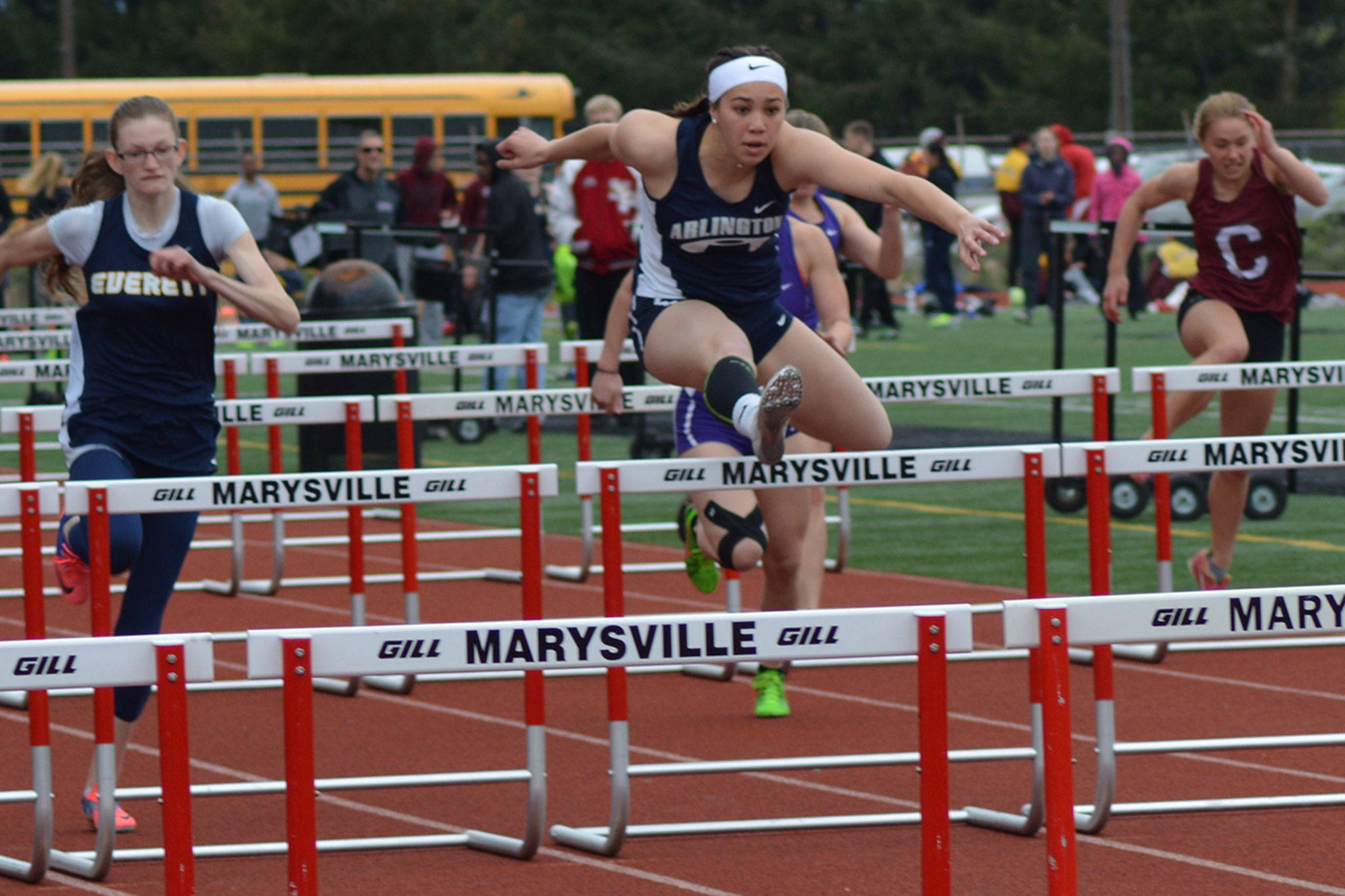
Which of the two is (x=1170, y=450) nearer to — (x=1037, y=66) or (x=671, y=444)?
(x=671, y=444)

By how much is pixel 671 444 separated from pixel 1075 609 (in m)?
9.43

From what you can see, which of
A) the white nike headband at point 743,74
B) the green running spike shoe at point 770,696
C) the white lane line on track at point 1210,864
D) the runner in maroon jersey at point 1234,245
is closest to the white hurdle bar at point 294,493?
the white nike headband at point 743,74

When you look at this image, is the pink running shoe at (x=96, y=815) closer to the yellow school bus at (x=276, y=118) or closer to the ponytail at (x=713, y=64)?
the ponytail at (x=713, y=64)

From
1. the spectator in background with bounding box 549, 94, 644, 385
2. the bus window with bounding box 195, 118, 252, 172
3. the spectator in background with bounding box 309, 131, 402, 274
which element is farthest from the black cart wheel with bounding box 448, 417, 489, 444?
the bus window with bounding box 195, 118, 252, 172

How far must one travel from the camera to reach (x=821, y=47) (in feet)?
178

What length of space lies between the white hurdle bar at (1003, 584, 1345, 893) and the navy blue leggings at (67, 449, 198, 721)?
2.70m

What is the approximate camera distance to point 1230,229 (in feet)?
28.7

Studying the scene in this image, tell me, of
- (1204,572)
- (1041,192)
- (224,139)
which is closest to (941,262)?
(1041,192)

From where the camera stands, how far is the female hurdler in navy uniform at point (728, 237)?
5680 millimetres

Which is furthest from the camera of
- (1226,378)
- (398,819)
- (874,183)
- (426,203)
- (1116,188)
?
(1116,188)

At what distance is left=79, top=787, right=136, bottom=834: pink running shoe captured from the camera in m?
5.53

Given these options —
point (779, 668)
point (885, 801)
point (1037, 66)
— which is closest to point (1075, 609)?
point (885, 801)

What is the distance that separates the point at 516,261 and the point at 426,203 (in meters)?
2.66

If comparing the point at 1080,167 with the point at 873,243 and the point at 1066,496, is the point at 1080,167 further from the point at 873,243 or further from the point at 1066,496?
the point at 873,243
